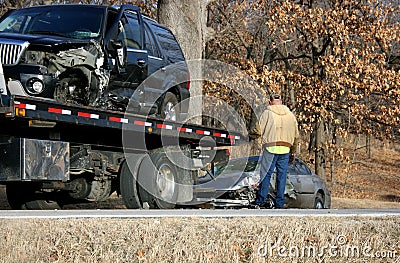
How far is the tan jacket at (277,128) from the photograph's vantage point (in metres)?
13.3

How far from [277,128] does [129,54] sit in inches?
111

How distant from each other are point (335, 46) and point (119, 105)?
1406 cm

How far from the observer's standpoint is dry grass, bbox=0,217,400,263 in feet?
25.1

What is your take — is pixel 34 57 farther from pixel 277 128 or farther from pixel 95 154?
pixel 277 128

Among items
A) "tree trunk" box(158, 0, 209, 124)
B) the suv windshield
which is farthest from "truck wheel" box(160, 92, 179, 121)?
"tree trunk" box(158, 0, 209, 124)

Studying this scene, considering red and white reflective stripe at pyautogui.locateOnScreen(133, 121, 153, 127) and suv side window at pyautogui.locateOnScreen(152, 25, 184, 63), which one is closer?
red and white reflective stripe at pyautogui.locateOnScreen(133, 121, 153, 127)

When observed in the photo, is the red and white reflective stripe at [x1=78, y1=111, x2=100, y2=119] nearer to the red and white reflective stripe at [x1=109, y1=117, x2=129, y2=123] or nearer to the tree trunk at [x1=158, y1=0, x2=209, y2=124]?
the red and white reflective stripe at [x1=109, y1=117, x2=129, y2=123]

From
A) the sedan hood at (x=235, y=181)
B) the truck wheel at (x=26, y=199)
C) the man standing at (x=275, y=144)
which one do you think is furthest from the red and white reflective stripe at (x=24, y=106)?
the sedan hood at (x=235, y=181)

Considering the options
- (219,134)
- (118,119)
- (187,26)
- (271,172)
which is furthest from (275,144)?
(187,26)

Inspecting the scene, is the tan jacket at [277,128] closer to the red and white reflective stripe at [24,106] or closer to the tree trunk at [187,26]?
the red and white reflective stripe at [24,106]

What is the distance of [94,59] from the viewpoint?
12.4m

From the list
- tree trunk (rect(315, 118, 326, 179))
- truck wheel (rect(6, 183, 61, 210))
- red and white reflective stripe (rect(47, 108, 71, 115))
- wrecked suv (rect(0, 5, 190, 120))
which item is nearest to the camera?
red and white reflective stripe (rect(47, 108, 71, 115))

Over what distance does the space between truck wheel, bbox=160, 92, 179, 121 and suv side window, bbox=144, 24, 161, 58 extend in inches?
30.5

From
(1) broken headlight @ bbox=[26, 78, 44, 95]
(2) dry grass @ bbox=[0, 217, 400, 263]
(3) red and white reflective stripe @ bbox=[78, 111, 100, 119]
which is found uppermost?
(1) broken headlight @ bbox=[26, 78, 44, 95]
